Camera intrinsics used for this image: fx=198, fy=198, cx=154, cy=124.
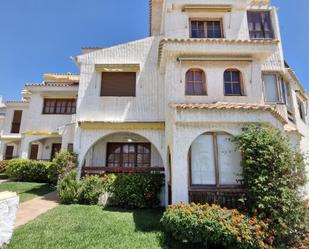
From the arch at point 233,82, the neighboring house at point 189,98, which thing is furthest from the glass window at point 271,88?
the arch at point 233,82

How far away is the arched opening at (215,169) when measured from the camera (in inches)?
382

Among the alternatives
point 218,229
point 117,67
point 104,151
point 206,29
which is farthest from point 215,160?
point 117,67

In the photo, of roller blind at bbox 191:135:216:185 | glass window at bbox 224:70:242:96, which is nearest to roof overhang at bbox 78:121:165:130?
glass window at bbox 224:70:242:96

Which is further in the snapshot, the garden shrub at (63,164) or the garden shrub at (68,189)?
the garden shrub at (63,164)

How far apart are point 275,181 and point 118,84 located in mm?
13618

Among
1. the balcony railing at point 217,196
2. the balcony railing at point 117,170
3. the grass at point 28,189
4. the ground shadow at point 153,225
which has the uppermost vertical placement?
the balcony railing at point 117,170

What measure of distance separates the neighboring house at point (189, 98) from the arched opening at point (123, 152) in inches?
3.6

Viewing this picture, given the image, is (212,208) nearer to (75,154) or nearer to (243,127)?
(243,127)

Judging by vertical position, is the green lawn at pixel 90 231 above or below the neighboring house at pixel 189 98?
below

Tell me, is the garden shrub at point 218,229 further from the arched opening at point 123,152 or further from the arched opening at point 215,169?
the arched opening at point 123,152

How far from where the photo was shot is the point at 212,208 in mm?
8500

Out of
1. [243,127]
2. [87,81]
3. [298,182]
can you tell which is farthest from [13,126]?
[298,182]

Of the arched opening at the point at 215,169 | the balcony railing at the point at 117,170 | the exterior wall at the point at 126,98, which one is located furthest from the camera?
the exterior wall at the point at 126,98

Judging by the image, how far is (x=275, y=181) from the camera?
845 centimetres
